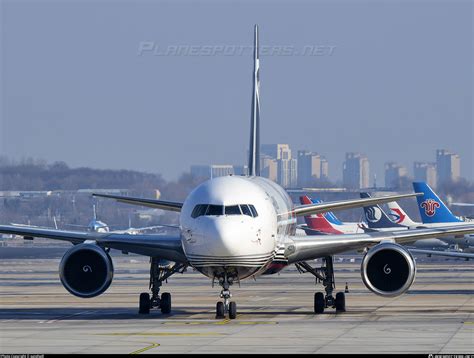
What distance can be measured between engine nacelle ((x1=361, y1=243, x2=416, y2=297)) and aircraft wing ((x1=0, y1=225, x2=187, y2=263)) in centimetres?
470

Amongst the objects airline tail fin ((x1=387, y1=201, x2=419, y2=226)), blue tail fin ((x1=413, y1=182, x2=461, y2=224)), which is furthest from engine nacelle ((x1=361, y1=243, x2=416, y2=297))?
airline tail fin ((x1=387, y1=201, x2=419, y2=226))

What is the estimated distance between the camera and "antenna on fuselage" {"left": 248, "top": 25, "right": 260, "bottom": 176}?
120 feet

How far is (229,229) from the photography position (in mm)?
27078

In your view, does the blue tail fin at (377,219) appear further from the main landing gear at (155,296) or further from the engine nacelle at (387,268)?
the engine nacelle at (387,268)

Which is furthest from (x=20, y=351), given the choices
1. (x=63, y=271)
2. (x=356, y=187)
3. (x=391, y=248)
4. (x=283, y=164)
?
(x=356, y=187)

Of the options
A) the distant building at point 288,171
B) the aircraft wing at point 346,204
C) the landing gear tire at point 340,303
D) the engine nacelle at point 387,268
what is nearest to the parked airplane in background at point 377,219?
the distant building at point 288,171

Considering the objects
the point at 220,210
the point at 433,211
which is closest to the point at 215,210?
the point at 220,210

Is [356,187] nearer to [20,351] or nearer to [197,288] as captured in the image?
[197,288]

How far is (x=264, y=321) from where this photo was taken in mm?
28219

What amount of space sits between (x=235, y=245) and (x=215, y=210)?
3.41 ft

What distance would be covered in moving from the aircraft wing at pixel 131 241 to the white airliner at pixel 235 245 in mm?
26

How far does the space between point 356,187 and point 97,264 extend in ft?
274

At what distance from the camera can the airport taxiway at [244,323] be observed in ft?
70.6

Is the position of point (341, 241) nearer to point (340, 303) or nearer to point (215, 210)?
point (340, 303)
